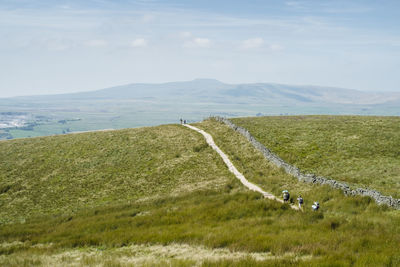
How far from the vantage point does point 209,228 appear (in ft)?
72.6

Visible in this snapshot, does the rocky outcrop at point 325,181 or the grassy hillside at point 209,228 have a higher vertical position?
the rocky outcrop at point 325,181

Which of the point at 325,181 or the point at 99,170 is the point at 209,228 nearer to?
the point at 325,181

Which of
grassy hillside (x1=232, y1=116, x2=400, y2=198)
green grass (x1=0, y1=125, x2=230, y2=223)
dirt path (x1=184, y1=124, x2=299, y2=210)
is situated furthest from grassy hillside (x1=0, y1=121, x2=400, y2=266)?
grassy hillside (x1=232, y1=116, x2=400, y2=198)

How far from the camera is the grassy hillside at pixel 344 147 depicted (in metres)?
36.4

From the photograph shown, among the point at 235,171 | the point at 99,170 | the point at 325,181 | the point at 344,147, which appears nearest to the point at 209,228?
the point at 325,181

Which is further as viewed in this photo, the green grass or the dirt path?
the green grass

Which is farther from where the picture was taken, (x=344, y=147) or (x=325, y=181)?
(x=344, y=147)

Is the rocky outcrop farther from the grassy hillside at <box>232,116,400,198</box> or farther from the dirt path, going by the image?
the dirt path

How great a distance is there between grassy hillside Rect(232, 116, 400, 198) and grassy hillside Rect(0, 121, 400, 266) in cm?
669

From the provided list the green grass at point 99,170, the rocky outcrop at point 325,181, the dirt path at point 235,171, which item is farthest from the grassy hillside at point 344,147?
the green grass at point 99,170

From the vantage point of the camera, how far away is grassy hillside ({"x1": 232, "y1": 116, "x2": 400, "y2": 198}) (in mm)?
36438

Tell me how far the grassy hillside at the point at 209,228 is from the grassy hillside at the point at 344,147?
263 inches

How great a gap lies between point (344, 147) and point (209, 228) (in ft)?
112

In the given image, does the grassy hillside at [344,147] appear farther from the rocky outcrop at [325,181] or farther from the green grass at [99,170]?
the green grass at [99,170]
